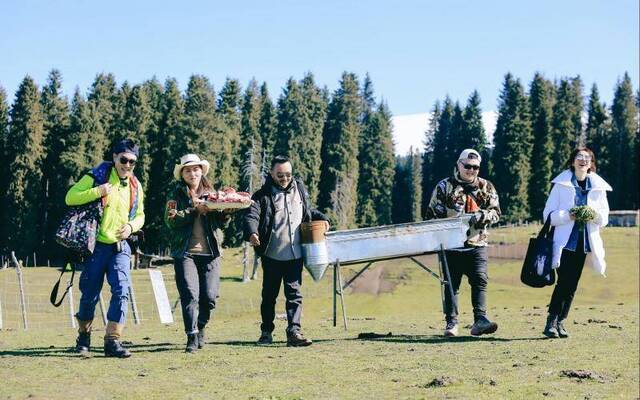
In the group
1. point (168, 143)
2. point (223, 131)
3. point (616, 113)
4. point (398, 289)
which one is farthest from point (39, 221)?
point (616, 113)

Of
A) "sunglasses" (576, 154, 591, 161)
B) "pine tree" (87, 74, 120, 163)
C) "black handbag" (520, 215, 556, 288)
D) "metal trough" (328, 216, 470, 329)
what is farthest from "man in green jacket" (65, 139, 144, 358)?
"pine tree" (87, 74, 120, 163)

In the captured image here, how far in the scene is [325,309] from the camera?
39.7 meters

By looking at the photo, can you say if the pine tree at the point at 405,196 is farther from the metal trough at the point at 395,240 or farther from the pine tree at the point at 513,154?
the metal trough at the point at 395,240

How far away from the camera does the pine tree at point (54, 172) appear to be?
82.9 meters

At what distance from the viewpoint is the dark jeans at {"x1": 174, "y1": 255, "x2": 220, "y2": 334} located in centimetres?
1005

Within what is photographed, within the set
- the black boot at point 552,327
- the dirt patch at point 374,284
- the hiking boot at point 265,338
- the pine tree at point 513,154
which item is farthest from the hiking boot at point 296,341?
the pine tree at point 513,154

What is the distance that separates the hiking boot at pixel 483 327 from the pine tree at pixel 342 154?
276ft

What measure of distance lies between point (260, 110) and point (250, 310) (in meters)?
69.9

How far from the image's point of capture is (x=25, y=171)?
8269 centimetres

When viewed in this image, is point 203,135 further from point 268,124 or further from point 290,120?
point 268,124

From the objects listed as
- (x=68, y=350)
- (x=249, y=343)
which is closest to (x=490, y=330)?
(x=249, y=343)

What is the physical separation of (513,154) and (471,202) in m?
93.8

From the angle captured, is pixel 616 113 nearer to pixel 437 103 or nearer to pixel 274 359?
pixel 437 103

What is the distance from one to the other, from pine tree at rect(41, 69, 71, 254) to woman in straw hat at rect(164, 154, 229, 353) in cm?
7443
